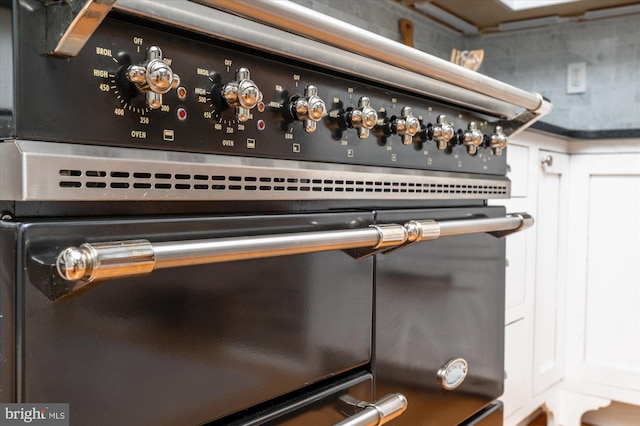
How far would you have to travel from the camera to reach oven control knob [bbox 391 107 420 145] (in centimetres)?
79

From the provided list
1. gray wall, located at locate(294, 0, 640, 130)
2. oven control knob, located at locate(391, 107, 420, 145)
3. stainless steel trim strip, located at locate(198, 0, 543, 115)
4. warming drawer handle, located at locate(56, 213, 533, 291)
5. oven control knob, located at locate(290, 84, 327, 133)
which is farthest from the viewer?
gray wall, located at locate(294, 0, 640, 130)

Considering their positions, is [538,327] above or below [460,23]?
below

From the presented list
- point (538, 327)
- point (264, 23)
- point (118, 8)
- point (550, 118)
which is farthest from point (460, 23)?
point (118, 8)

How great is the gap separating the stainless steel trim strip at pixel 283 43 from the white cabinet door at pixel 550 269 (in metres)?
0.93

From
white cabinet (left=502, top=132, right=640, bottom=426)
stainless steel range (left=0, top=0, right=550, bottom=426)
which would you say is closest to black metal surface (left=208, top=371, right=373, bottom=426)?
stainless steel range (left=0, top=0, right=550, bottom=426)

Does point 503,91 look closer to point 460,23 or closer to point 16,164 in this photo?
point 16,164

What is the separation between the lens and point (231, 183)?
0.57 m

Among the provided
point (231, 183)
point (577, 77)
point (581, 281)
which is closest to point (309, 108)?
point (231, 183)

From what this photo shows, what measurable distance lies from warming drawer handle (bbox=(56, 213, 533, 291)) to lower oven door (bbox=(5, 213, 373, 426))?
0.03 metres

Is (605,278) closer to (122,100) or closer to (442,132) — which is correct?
(442,132)

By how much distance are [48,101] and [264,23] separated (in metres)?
0.22

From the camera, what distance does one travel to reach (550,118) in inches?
88.2

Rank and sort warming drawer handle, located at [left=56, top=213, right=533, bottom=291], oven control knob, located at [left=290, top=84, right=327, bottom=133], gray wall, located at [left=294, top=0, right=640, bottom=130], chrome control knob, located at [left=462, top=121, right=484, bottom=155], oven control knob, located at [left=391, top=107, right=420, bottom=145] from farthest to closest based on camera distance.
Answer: gray wall, located at [left=294, top=0, right=640, bottom=130], chrome control knob, located at [left=462, top=121, right=484, bottom=155], oven control knob, located at [left=391, top=107, right=420, bottom=145], oven control knob, located at [left=290, top=84, right=327, bottom=133], warming drawer handle, located at [left=56, top=213, right=533, bottom=291]

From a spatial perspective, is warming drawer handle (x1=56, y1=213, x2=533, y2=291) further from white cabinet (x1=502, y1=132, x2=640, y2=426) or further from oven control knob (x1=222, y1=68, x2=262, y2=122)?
white cabinet (x1=502, y1=132, x2=640, y2=426)
